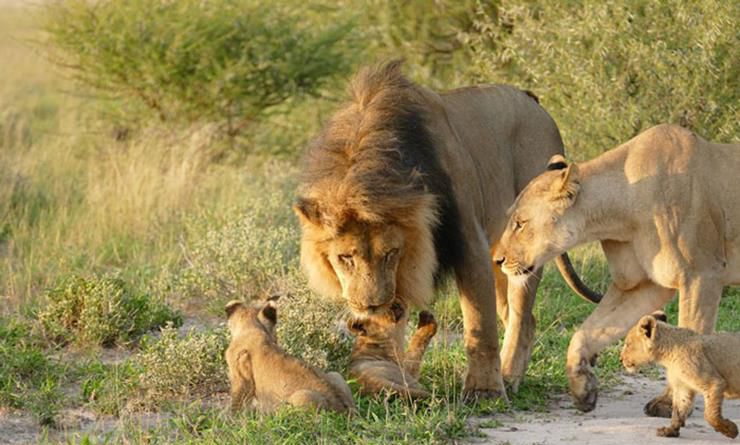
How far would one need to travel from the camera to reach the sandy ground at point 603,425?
5.63 m

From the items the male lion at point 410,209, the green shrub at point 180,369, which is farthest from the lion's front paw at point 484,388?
the green shrub at point 180,369

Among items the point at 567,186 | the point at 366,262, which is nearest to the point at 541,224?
the point at 567,186

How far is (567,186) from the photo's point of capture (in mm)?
6242

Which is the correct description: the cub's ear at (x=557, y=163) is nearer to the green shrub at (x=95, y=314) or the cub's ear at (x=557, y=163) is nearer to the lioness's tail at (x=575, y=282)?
the lioness's tail at (x=575, y=282)

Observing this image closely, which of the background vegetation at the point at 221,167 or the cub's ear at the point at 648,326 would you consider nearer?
the cub's ear at the point at 648,326

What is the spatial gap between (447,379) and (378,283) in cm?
100

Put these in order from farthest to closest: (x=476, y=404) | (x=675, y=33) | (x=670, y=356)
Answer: (x=675, y=33), (x=476, y=404), (x=670, y=356)

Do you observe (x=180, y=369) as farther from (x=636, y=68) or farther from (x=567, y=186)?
(x=636, y=68)

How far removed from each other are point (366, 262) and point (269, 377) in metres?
0.63

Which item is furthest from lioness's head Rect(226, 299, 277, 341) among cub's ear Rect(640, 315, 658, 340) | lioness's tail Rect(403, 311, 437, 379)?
cub's ear Rect(640, 315, 658, 340)

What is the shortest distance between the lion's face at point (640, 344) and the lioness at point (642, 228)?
34cm

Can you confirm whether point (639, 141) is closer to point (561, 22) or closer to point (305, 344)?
point (305, 344)

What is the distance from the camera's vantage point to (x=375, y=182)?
5.77 meters

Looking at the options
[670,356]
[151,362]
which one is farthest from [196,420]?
[670,356]
